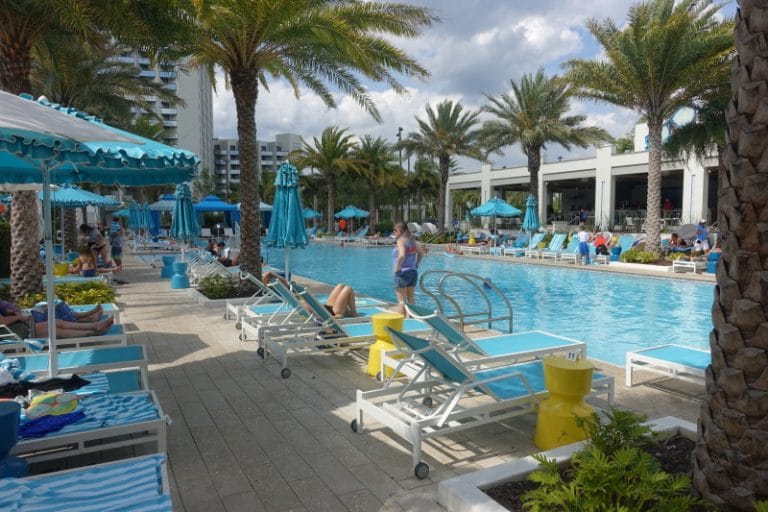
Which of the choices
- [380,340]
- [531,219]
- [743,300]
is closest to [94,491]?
[743,300]

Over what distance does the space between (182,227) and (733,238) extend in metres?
14.8

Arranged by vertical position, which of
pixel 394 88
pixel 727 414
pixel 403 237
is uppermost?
pixel 394 88

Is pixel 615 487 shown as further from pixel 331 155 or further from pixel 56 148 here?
pixel 331 155

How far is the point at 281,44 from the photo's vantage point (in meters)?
10.8

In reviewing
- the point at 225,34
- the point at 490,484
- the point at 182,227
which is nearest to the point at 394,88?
the point at 225,34

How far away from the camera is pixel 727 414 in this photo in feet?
8.13

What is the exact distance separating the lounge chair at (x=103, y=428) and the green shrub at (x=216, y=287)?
6.84m

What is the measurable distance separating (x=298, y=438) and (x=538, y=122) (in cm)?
2513

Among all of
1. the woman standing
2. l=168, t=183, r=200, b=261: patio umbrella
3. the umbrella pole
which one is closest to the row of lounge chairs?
the umbrella pole

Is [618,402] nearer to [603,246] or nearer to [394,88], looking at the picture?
[394,88]

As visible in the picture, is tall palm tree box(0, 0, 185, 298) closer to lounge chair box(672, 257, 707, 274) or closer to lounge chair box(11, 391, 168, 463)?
lounge chair box(11, 391, 168, 463)

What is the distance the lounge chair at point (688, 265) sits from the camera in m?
16.1

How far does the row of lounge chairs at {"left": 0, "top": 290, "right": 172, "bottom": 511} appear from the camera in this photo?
8.21ft

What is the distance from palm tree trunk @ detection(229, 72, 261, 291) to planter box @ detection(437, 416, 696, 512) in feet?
28.8
